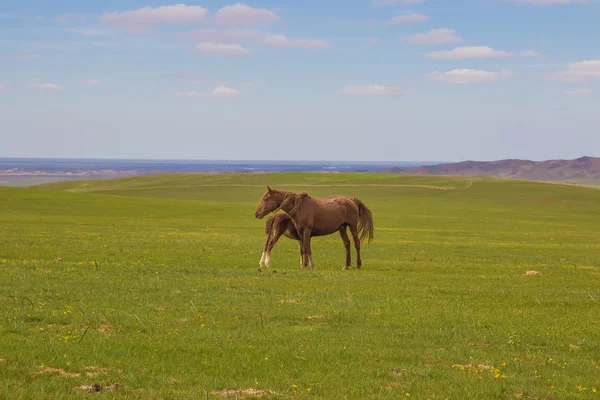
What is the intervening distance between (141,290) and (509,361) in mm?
9396

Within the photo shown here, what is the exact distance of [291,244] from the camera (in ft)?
123

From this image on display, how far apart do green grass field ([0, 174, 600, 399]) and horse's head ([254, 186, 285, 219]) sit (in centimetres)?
210

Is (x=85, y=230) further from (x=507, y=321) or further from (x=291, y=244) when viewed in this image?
(x=507, y=321)

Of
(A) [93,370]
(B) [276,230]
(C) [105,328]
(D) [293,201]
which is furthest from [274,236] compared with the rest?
(A) [93,370]

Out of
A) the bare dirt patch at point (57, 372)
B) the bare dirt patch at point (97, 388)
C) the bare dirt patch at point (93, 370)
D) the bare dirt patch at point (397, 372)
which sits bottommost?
the bare dirt patch at point (397, 372)

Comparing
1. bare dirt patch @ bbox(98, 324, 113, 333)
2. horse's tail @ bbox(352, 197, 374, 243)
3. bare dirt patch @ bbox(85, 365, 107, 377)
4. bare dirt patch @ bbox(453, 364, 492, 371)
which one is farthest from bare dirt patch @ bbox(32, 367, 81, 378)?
horse's tail @ bbox(352, 197, 374, 243)

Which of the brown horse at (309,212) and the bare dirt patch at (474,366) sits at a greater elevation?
the brown horse at (309,212)

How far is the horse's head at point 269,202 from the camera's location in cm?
2430

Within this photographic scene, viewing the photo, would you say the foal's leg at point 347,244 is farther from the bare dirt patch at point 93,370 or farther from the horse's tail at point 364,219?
the bare dirt patch at point 93,370

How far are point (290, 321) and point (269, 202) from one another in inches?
416

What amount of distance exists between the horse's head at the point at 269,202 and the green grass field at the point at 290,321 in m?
2.10

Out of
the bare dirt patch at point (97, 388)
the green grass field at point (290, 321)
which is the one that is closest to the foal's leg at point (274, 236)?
the green grass field at point (290, 321)

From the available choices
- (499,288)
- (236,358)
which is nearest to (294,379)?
(236,358)

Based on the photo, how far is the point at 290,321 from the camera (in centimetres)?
1424
